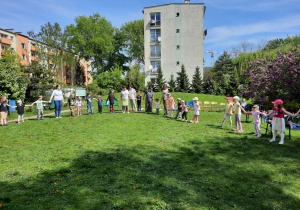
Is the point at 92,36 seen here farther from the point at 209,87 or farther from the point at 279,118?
the point at 279,118

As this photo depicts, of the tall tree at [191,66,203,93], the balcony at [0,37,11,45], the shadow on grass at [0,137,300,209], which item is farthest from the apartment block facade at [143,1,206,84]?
the shadow on grass at [0,137,300,209]

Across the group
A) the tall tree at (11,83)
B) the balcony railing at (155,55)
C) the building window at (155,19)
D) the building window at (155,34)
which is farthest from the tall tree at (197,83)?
the tall tree at (11,83)

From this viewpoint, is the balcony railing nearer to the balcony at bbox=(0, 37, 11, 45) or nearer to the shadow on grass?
the balcony at bbox=(0, 37, 11, 45)

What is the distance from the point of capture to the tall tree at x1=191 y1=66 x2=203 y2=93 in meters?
38.8

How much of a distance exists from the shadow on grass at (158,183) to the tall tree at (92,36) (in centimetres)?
4710

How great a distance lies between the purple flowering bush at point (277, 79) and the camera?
62.0 feet

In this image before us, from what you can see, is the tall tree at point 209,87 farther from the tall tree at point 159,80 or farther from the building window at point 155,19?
the building window at point 155,19

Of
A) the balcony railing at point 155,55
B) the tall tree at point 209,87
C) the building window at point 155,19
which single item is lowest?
the tall tree at point 209,87

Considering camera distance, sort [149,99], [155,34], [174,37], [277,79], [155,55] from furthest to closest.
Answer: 1. [155,55]
2. [155,34]
3. [174,37]
4. [277,79]
5. [149,99]

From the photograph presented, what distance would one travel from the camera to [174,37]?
137ft

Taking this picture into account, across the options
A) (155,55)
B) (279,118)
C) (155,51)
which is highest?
(155,51)

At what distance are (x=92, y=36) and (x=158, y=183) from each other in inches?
1996

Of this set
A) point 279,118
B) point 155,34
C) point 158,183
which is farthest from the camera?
point 155,34

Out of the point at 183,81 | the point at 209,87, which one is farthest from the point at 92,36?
the point at 209,87
